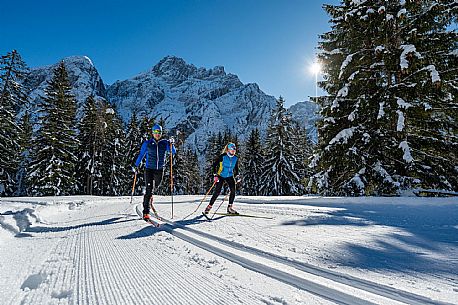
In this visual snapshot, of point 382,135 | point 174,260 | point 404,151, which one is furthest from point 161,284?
point 382,135

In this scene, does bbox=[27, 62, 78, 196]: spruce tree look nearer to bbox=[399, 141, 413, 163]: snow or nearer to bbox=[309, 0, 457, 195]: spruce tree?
bbox=[309, 0, 457, 195]: spruce tree

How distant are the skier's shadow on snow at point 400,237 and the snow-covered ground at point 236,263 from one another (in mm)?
13

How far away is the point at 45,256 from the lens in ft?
9.21

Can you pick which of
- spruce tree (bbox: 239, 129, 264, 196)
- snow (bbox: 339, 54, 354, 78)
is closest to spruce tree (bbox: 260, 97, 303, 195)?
spruce tree (bbox: 239, 129, 264, 196)

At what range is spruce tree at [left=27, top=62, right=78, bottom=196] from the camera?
23.0 metres

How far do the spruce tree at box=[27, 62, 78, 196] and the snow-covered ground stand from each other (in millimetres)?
22057

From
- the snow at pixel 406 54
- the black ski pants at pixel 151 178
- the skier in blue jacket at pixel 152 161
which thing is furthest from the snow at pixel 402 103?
the black ski pants at pixel 151 178

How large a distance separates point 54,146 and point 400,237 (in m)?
27.5

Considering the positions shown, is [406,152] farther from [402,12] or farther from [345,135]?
[402,12]

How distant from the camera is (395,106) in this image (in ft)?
31.9

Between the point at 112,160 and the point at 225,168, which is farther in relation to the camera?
the point at 112,160

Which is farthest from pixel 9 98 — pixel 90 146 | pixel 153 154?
pixel 153 154

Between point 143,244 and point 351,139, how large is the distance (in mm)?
9620

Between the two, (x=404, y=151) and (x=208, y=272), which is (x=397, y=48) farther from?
(x=208, y=272)
